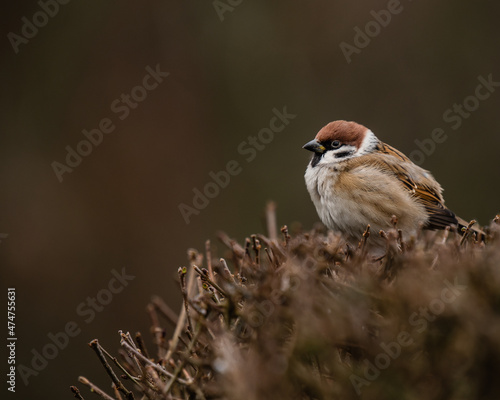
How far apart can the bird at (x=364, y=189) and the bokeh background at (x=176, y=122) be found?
2.48 m

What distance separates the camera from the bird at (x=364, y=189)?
114 inches

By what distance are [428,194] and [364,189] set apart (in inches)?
15.5

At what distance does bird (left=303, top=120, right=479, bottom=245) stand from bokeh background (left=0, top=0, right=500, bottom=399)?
2.48 metres

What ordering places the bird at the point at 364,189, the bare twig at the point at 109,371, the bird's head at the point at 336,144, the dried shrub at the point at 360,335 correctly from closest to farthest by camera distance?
the dried shrub at the point at 360,335 < the bare twig at the point at 109,371 < the bird at the point at 364,189 < the bird's head at the point at 336,144

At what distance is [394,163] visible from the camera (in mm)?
3143

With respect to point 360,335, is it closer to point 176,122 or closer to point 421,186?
point 421,186

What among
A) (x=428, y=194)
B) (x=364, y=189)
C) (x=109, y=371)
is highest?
(x=109, y=371)

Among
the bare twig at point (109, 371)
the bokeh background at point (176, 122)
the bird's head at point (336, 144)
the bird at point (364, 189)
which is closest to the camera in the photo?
the bare twig at point (109, 371)

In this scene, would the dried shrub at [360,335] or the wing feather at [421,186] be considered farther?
the wing feather at [421,186]

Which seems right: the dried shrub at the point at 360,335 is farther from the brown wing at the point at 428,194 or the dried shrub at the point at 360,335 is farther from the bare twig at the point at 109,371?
the brown wing at the point at 428,194

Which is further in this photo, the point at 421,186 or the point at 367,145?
the point at 367,145

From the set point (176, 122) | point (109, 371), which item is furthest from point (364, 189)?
point (176, 122)

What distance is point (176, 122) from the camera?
218 inches

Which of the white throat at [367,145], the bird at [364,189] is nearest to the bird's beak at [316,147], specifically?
the bird at [364,189]
